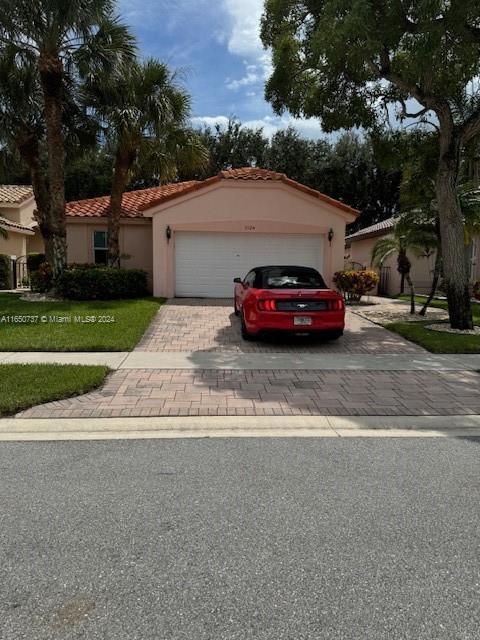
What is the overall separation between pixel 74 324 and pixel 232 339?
361 cm

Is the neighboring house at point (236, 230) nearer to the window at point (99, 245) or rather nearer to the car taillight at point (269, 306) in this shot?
the window at point (99, 245)

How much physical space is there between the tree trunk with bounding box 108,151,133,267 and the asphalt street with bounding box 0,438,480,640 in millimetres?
13641

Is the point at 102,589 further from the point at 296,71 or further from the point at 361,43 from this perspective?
the point at 296,71

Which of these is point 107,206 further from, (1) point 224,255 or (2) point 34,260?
(1) point 224,255

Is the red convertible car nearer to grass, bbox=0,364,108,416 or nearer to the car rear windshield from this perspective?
the car rear windshield

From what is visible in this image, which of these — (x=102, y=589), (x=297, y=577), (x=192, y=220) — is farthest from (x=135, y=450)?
(x=192, y=220)

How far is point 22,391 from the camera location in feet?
19.2

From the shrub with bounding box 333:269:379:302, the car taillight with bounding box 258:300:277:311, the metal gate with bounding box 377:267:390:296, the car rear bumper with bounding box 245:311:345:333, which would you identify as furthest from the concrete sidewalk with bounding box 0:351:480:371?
the metal gate with bounding box 377:267:390:296

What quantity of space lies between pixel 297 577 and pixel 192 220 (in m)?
14.5

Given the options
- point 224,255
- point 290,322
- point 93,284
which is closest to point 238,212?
point 224,255

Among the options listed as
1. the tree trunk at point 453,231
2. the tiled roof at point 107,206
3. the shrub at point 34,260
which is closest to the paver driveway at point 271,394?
the tree trunk at point 453,231

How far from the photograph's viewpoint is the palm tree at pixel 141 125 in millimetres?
14719

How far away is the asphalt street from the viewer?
7.57ft

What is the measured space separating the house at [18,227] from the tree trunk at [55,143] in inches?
261
